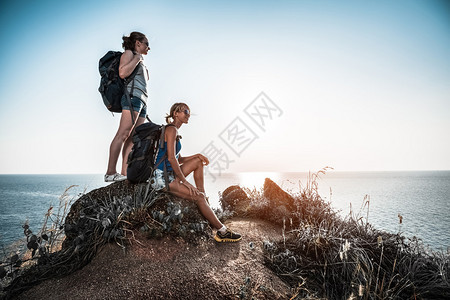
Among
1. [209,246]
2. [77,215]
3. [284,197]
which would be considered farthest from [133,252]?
[284,197]

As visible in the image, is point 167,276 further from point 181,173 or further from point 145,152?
point 145,152

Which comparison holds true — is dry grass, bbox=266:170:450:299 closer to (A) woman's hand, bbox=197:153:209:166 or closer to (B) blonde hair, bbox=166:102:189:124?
(A) woman's hand, bbox=197:153:209:166

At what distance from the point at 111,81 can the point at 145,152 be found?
1.46m

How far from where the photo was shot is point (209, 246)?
346cm

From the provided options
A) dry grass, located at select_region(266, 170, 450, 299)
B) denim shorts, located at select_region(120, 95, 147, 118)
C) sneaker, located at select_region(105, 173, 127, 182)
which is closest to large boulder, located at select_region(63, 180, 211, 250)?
sneaker, located at select_region(105, 173, 127, 182)

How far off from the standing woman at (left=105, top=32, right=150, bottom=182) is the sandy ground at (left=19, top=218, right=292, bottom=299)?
155 centimetres

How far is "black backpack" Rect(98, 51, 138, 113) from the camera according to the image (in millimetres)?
3840

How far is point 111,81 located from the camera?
12.6ft

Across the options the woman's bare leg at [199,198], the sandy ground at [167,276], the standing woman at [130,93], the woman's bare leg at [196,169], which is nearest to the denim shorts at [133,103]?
the standing woman at [130,93]

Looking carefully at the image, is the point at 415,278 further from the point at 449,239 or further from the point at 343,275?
the point at 449,239

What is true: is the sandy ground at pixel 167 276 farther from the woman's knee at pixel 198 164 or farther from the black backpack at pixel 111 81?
the black backpack at pixel 111 81

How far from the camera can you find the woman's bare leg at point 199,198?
12.4ft

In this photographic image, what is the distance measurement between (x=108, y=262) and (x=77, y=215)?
53.1 inches

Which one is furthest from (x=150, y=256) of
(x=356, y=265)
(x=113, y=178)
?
(x=356, y=265)
